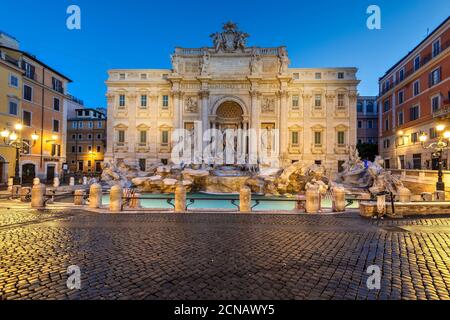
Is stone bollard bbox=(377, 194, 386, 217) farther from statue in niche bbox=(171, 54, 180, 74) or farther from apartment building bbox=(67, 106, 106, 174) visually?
apartment building bbox=(67, 106, 106, 174)

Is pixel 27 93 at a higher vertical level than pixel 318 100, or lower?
lower

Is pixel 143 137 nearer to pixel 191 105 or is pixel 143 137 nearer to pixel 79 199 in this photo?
pixel 191 105

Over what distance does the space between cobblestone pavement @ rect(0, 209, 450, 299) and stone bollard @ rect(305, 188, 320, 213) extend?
190 centimetres

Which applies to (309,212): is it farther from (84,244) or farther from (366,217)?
(84,244)

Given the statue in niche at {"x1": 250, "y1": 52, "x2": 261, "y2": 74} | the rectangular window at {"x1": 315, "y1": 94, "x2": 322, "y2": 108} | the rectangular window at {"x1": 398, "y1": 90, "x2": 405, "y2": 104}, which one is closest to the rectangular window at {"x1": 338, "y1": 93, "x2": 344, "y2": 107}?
the rectangular window at {"x1": 315, "y1": 94, "x2": 322, "y2": 108}

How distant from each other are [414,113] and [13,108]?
48901 mm

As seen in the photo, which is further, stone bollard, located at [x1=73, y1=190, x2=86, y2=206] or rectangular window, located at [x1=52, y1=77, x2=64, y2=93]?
rectangular window, located at [x1=52, y1=77, x2=64, y2=93]

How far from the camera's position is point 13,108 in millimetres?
24906

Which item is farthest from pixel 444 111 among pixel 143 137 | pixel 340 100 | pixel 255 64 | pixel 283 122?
pixel 143 137

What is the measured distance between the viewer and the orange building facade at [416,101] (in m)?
25.1

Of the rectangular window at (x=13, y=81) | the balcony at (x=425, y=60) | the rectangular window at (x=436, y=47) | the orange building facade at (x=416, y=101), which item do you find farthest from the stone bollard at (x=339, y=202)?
the rectangular window at (x=13, y=81)

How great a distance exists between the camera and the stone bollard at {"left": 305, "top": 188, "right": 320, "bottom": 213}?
35.5 feet

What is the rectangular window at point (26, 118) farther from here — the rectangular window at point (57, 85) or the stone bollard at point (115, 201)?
the stone bollard at point (115, 201)

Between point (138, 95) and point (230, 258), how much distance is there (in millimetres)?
34652
